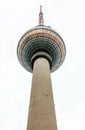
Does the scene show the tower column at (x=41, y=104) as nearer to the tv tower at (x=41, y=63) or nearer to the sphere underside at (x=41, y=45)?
the tv tower at (x=41, y=63)

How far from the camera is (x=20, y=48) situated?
51000 millimetres

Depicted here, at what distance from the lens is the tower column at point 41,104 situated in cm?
3234

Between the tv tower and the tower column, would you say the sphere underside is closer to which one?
the tv tower

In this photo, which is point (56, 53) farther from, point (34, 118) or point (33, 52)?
point (34, 118)

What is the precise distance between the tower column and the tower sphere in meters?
7.92

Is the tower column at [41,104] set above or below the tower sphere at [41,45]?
below

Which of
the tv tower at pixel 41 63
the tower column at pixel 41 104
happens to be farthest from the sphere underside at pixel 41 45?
the tower column at pixel 41 104

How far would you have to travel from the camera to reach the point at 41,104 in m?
34.8

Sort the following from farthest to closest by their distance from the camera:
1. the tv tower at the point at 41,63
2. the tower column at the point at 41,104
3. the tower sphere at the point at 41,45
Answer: the tower sphere at the point at 41,45 < the tv tower at the point at 41,63 < the tower column at the point at 41,104

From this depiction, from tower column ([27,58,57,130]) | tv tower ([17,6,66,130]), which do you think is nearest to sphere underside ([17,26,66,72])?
tv tower ([17,6,66,130])

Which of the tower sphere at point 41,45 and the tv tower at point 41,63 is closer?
the tv tower at point 41,63

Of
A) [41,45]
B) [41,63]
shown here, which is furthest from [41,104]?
[41,45]

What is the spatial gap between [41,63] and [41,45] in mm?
7573

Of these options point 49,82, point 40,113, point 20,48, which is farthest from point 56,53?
point 40,113
